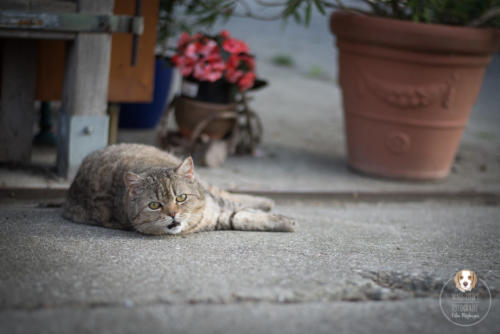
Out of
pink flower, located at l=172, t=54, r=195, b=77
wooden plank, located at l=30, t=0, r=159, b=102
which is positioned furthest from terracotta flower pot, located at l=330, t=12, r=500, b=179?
wooden plank, located at l=30, t=0, r=159, b=102

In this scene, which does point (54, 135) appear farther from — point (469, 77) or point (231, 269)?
point (469, 77)

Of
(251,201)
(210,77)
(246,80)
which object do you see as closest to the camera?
(251,201)

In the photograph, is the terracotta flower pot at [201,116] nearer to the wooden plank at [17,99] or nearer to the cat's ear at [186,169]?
the wooden plank at [17,99]

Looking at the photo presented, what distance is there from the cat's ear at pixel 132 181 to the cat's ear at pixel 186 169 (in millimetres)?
204

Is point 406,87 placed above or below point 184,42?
below

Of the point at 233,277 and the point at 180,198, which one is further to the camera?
the point at 180,198

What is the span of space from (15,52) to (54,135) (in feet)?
3.35

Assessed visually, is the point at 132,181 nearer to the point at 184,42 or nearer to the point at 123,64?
the point at 123,64

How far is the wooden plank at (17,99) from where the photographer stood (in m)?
3.87

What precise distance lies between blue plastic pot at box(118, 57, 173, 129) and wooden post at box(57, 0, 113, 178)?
55.2 inches

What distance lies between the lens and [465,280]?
244cm

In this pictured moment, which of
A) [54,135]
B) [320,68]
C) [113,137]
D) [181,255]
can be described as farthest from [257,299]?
[320,68]

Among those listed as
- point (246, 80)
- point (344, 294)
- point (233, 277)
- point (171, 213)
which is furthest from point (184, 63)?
point (344, 294)

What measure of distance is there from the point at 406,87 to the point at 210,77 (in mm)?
1508
